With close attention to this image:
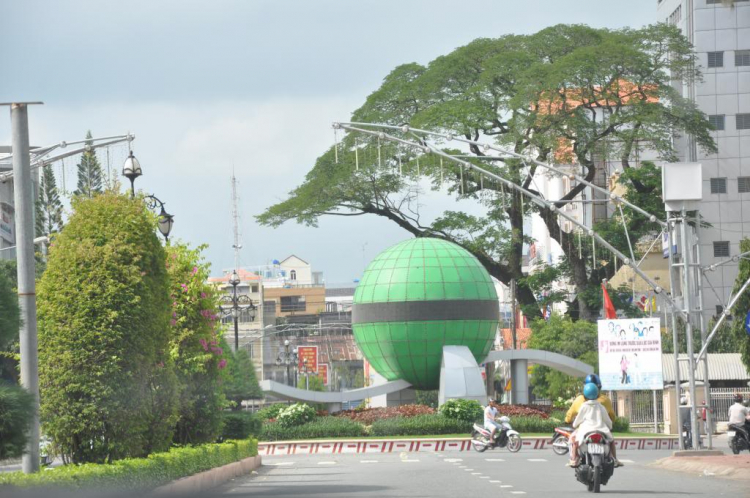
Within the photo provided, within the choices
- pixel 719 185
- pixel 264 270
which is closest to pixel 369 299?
pixel 719 185

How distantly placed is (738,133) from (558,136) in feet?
81.2

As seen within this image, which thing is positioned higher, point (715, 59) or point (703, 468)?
point (715, 59)

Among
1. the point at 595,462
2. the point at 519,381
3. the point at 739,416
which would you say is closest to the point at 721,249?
the point at 519,381

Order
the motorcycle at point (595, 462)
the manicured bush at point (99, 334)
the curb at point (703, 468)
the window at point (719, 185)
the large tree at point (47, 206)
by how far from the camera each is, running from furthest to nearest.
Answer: the window at point (719, 185) < the large tree at point (47, 206) < the curb at point (703, 468) < the manicured bush at point (99, 334) < the motorcycle at point (595, 462)

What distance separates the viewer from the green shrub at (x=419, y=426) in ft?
132

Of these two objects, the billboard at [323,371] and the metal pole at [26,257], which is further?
the billboard at [323,371]

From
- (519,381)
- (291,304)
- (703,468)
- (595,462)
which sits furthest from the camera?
(291,304)

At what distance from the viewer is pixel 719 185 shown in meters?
73.6

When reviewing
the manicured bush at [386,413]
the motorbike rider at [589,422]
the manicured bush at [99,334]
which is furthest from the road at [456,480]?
the manicured bush at [386,413]

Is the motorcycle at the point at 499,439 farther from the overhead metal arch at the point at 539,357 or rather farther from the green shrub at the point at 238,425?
the overhead metal arch at the point at 539,357

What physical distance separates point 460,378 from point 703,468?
21.2 m

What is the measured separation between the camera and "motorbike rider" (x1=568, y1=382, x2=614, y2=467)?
17297 mm

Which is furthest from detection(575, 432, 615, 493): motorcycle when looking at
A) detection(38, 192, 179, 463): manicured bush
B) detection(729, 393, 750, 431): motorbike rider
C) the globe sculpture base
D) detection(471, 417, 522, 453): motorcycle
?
the globe sculpture base

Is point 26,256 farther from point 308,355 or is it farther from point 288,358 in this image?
point 308,355
